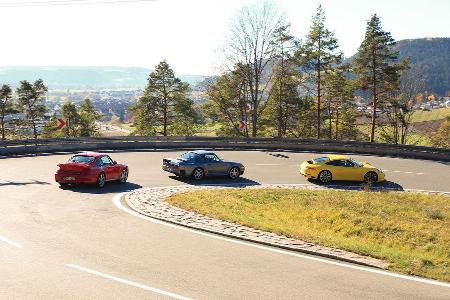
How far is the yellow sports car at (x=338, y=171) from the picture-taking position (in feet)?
79.2

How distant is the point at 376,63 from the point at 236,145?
24676 millimetres

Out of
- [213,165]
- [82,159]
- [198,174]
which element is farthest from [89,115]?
[82,159]

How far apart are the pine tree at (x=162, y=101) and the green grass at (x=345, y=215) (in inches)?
1646

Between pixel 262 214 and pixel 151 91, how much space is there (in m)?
47.8

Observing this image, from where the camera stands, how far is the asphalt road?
7.56 metres

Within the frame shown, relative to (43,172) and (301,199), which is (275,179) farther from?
(43,172)

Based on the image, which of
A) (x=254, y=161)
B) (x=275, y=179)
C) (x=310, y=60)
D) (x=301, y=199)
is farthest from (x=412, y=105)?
(x=301, y=199)

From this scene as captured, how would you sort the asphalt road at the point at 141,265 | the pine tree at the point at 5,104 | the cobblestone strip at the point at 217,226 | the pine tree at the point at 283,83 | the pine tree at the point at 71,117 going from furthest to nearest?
the pine tree at the point at 71,117 < the pine tree at the point at 5,104 < the pine tree at the point at 283,83 < the cobblestone strip at the point at 217,226 < the asphalt road at the point at 141,265

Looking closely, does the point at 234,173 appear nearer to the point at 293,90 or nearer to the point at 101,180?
the point at 101,180

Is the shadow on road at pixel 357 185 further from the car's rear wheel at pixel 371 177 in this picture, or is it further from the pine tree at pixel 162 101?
the pine tree at pixel 162 101

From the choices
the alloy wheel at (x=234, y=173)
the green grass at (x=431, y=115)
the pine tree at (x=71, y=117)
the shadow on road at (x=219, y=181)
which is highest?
the green grass at (x=431, y=115)

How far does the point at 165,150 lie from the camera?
33062mm

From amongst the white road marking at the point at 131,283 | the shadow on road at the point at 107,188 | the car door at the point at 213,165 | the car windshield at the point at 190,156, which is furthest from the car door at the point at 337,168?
the white road marking at the point at 131,283

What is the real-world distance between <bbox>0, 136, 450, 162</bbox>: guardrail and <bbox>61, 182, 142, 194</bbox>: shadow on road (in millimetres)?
11717
